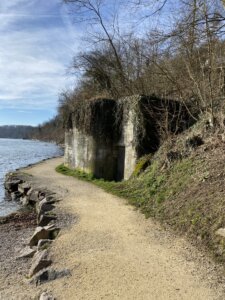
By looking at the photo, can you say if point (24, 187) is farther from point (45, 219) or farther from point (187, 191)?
point (187, 191)

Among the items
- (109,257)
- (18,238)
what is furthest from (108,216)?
(109,257)

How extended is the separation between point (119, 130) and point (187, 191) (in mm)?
7987

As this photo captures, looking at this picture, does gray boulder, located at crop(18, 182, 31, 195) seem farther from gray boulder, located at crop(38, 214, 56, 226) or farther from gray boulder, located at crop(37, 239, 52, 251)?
gray boulder, located at crop(37, 239, 52, 251)

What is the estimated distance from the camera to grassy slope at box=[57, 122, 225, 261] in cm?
685

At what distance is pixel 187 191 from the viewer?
28.7 ft

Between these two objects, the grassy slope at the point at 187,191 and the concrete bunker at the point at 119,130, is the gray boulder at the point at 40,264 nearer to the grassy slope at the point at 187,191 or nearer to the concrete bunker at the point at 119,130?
the grassy slope at the point at 187,191

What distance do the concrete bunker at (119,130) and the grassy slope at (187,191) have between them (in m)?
1.71

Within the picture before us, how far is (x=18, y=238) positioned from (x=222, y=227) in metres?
5.27

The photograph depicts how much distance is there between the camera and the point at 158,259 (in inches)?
235

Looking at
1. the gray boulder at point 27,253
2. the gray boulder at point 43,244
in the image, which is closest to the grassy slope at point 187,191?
the gray boulder at point 43,244

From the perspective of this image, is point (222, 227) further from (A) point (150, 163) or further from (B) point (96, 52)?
(B) point (96, 52)

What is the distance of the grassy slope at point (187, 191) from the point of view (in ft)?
22.5

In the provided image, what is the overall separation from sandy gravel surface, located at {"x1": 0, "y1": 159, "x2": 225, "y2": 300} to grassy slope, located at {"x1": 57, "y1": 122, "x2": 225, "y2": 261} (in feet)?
1.25

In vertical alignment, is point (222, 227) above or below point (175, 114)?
below
